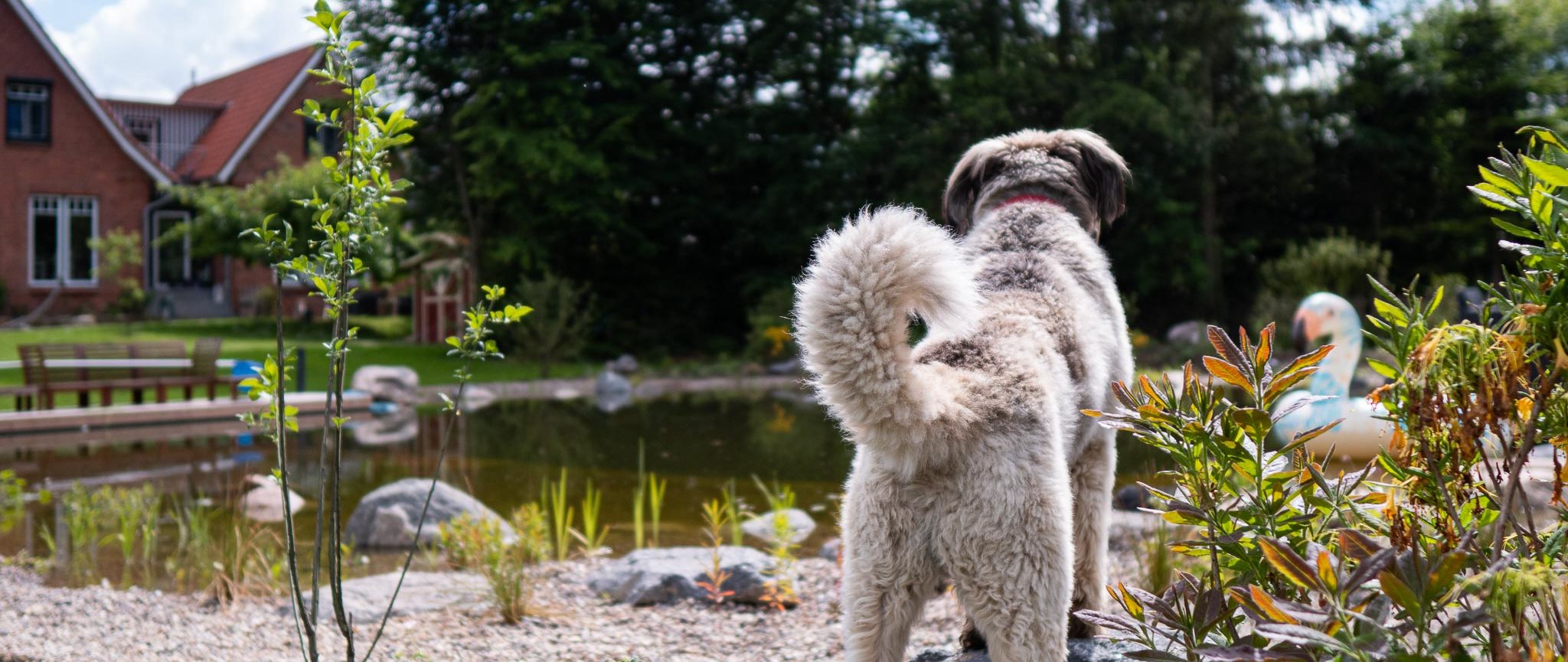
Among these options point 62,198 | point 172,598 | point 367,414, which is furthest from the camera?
point 62,198

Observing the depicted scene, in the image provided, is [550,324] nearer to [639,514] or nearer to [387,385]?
[387,385]

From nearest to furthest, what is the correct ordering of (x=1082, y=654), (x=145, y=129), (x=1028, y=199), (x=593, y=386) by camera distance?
(x=1082, y=654)
(x=1028, y=199)
(x=593, y=386)
(x=145, y=129)

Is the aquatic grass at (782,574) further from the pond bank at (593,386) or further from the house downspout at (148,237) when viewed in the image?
the house downspout at (148,237)

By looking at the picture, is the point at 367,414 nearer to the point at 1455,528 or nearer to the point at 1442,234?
the point at 1455,528

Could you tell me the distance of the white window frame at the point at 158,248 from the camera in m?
28.8

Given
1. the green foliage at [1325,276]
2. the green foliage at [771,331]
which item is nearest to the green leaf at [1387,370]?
the green foliage at [771,331]

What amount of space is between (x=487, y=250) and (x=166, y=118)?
17.2 m

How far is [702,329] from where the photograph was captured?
79.3ft

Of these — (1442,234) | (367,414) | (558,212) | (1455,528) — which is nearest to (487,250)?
(558,212)

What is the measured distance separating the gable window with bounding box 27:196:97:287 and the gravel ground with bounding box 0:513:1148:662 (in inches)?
1014

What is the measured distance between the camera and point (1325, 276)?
1991 cm

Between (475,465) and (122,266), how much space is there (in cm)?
2253

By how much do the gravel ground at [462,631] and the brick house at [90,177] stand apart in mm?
23443

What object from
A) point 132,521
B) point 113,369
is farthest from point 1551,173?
point 113,369
